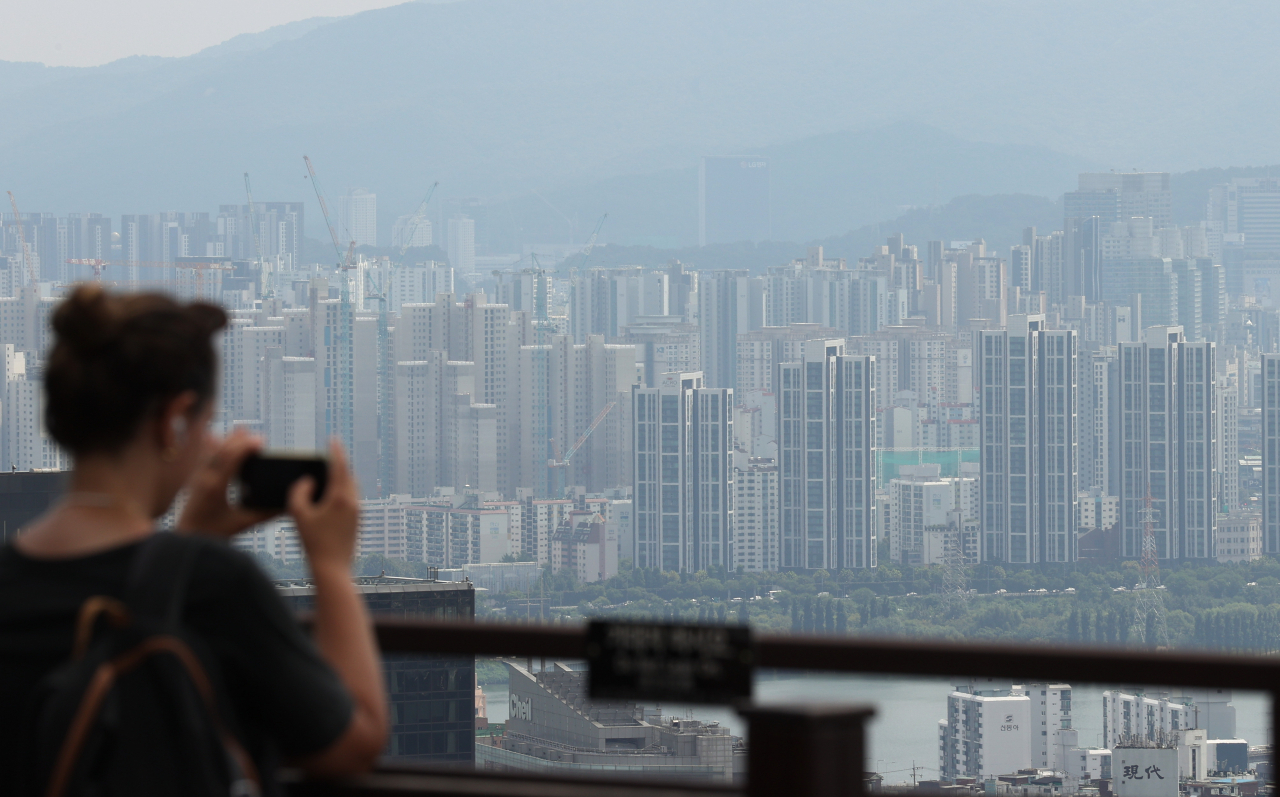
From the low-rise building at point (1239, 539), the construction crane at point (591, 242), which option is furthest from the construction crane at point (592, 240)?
the low-rise building at point (1239, 539)

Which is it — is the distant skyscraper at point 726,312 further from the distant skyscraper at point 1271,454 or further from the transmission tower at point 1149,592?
the distant skyscraper at point 1271,454

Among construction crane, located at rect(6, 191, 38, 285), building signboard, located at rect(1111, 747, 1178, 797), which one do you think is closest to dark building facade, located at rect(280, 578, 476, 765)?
building signboard, located at rect(1111, 747, 1178, 797)

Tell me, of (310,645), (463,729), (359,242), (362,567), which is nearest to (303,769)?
(310,645)

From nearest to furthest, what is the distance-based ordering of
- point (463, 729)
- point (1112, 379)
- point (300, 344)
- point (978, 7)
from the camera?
1. point (463, 729)
2. point (1112, 379)
3. point (300, 344)
4. point (978, 7)

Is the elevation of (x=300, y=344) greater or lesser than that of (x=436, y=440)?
greater

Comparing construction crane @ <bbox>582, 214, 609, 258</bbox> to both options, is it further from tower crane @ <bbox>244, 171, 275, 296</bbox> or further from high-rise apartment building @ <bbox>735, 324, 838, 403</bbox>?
high-rise apartment building @ <bbox>735, 324, 838, 403</bbox>

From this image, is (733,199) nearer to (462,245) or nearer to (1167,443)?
(462,245)

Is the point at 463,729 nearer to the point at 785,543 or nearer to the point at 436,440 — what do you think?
the point at 785,543
